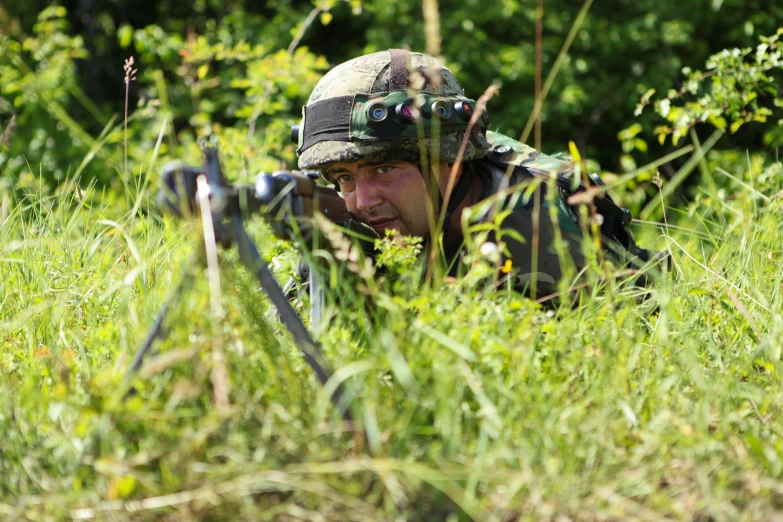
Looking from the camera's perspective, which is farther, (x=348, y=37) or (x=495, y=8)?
(x=348, y=37)

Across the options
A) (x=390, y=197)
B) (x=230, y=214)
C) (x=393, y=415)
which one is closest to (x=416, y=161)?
(x=390, y=197)

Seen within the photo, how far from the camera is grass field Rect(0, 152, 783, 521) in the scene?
1798 millimetres

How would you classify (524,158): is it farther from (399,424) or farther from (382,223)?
(399,424)

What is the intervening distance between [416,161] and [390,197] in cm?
17

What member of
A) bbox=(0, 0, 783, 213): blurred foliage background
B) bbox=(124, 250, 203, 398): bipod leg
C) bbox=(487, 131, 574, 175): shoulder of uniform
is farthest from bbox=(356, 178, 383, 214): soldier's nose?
bbox=(0, 0, 783, 213): blurred foliage background

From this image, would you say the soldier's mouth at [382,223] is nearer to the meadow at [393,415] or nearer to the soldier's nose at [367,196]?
the soldier's nose at [367,196]

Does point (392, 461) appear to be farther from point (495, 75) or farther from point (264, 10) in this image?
point (264, 10)

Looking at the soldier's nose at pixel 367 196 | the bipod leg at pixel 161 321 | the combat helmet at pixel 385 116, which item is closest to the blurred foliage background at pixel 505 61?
the combat helmet at pixel 385 116

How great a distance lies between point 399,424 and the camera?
6.25 feet

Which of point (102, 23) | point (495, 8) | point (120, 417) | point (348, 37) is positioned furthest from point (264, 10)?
point (120, 417)

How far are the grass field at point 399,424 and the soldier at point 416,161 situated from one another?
31.6 inches

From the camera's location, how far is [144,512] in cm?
182

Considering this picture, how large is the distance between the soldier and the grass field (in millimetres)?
802

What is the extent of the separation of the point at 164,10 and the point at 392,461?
9735 millimetres
